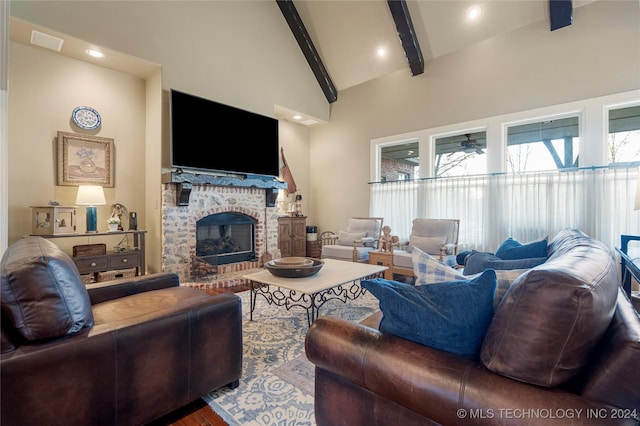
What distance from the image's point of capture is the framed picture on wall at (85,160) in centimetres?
369

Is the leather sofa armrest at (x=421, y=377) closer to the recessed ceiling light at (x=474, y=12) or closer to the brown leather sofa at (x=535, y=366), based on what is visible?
the brown leather sofa at (x=535, y=366)

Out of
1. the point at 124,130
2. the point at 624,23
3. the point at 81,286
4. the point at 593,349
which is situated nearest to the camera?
the point at 593,349

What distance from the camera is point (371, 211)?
5.57m

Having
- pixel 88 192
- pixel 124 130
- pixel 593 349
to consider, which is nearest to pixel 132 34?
pixel 124 130

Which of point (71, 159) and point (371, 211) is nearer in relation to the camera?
point (71, 159)

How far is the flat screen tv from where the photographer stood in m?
4.05

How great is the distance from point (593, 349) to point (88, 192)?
453cm

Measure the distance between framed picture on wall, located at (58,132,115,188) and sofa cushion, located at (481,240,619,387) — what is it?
467 cm

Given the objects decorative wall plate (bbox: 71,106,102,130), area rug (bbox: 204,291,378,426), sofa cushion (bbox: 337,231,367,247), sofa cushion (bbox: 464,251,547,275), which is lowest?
area rug (bbox: 204,291,378,426)

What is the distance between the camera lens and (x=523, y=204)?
4.00m

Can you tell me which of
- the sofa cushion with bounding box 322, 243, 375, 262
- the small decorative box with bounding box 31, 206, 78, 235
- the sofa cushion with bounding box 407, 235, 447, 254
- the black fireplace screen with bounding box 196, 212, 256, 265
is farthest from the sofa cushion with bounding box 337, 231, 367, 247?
the small decorative box with bounding box 31, 206, 78, 235

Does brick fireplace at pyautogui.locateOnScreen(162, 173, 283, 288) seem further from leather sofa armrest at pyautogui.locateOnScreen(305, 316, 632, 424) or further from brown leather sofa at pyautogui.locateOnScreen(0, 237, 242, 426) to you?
leather sofa armrest at pyautogui.locateOnScreen(305, 316, 632, 424)

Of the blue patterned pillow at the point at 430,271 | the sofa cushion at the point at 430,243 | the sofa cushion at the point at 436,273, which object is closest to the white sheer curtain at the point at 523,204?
the sofa cushion at the point at 430,243

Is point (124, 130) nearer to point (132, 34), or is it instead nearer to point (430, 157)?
point (132, 34)
